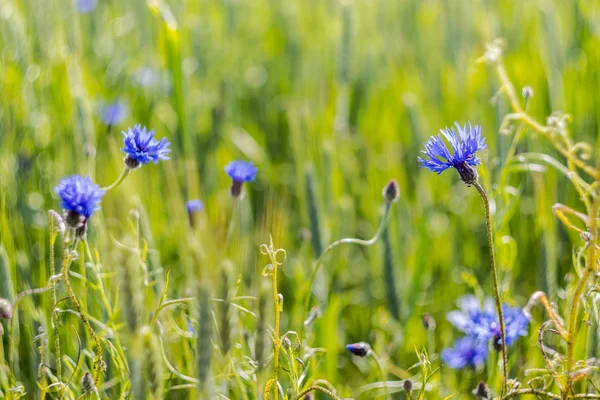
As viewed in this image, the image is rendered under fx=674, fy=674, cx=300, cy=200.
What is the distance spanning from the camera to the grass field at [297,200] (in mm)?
884

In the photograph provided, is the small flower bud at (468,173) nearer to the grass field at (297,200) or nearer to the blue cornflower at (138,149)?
the grass field at (297,200)

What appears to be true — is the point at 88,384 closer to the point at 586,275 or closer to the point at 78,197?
the point at 78,197

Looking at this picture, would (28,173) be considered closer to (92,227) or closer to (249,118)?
(92,227)

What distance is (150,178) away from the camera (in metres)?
1.68

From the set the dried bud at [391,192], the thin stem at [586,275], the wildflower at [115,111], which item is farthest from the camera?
the wildflower at [115,111]

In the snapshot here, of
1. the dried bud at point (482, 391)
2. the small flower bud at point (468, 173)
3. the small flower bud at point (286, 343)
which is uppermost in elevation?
the small flower bud at point (468, 173)

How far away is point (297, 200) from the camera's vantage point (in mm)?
1818

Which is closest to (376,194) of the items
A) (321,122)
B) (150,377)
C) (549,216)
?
(321,122)

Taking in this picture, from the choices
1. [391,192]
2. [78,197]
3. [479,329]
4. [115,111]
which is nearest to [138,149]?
[78,197]

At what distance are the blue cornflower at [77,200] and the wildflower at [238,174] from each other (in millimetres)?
272

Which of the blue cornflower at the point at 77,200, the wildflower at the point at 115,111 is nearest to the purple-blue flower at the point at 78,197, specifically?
the blue cornflower at the point at 77,200

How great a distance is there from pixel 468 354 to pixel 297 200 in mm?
769

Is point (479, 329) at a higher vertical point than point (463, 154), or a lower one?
lower

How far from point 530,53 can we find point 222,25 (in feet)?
3.26
